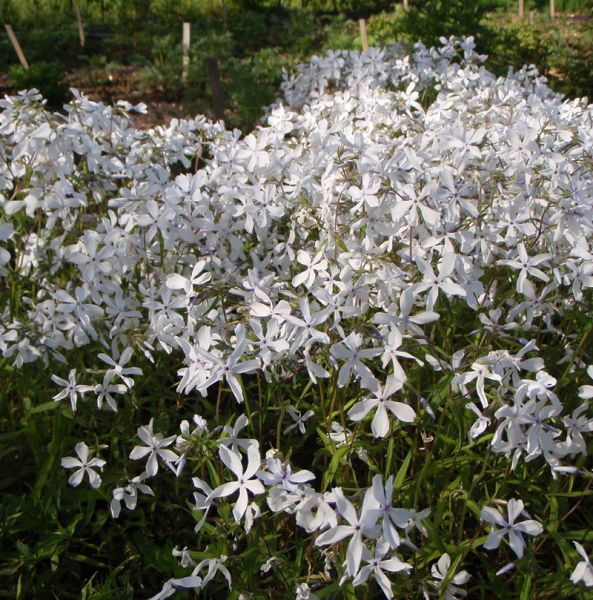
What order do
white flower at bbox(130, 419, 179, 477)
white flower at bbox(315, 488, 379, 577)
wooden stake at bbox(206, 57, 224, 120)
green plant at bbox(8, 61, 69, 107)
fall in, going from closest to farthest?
white flower at bbox(315, 488, 379, 577) → white flower at bbox(130, 419, 179, 477) → wooden stake at bbox(206, 57, 224, 120) → green plant at bbox(8, 61, 69, 107)

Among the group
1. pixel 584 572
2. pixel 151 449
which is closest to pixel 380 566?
pixel 584 572

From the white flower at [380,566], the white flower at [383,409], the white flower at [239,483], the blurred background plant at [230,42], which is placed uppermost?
the white flower at [383,409]

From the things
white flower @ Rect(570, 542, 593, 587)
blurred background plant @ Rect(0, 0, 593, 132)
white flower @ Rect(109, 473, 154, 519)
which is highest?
white flower @ Rect(570, 542, 593, 587)

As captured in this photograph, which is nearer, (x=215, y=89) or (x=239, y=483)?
(x=239, y=483)

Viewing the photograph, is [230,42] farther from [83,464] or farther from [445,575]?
[445,575]

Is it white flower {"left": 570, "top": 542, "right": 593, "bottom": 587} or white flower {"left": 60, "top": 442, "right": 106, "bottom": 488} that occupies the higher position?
white flower {"left": 570, "top": 542, "right": 593, "bottom": 587}

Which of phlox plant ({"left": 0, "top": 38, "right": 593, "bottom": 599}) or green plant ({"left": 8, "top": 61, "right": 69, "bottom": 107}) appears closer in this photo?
phlox plant ({"left": 0, "top": 38, "right": 593, "bottom": 599})

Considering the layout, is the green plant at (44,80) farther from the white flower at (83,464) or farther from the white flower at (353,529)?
the white flower at (353,529)

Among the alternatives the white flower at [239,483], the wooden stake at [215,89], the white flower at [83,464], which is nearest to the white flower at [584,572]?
the white flower at [239,483]

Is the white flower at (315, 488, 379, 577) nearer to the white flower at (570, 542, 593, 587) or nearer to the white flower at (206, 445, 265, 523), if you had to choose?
the white flower at (206, 445, 265, 523)

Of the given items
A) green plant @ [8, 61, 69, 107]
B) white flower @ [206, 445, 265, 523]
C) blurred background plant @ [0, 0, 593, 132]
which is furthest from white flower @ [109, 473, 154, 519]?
green plant @ [8, 61, 69, 107]
